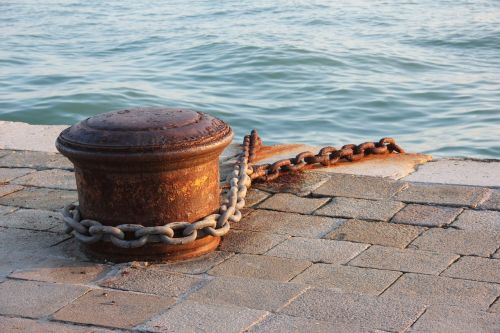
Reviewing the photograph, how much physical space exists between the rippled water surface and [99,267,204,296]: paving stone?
653 centimetres

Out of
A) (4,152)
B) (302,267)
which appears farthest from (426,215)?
(4,152)

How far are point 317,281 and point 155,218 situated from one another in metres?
0.83

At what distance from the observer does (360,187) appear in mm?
5035

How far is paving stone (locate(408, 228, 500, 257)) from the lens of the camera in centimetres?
398

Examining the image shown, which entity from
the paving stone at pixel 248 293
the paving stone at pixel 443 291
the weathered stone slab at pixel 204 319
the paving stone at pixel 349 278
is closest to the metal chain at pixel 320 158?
the paving stone at pixel 349 278

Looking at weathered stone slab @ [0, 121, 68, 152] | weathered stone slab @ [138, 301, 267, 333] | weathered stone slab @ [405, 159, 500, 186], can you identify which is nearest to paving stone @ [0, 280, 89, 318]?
weathered stone slab @ [138, 301, 267, 333]

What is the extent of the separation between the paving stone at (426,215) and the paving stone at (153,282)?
131 cm

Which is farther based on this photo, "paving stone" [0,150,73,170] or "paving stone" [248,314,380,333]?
"paving stone" [0,150,73,170]

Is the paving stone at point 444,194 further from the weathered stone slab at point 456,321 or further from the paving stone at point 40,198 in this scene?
the paving stone at point 40,198

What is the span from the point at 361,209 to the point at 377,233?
1.30 ft

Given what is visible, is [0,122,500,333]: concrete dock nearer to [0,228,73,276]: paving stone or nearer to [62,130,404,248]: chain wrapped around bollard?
[0,228,73,276]: paving stone

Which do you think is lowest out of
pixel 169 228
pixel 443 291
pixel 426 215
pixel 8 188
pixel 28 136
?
pixel 28 136

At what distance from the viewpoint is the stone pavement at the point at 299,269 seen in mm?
3240

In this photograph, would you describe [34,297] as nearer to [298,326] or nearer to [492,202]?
[298,326]
